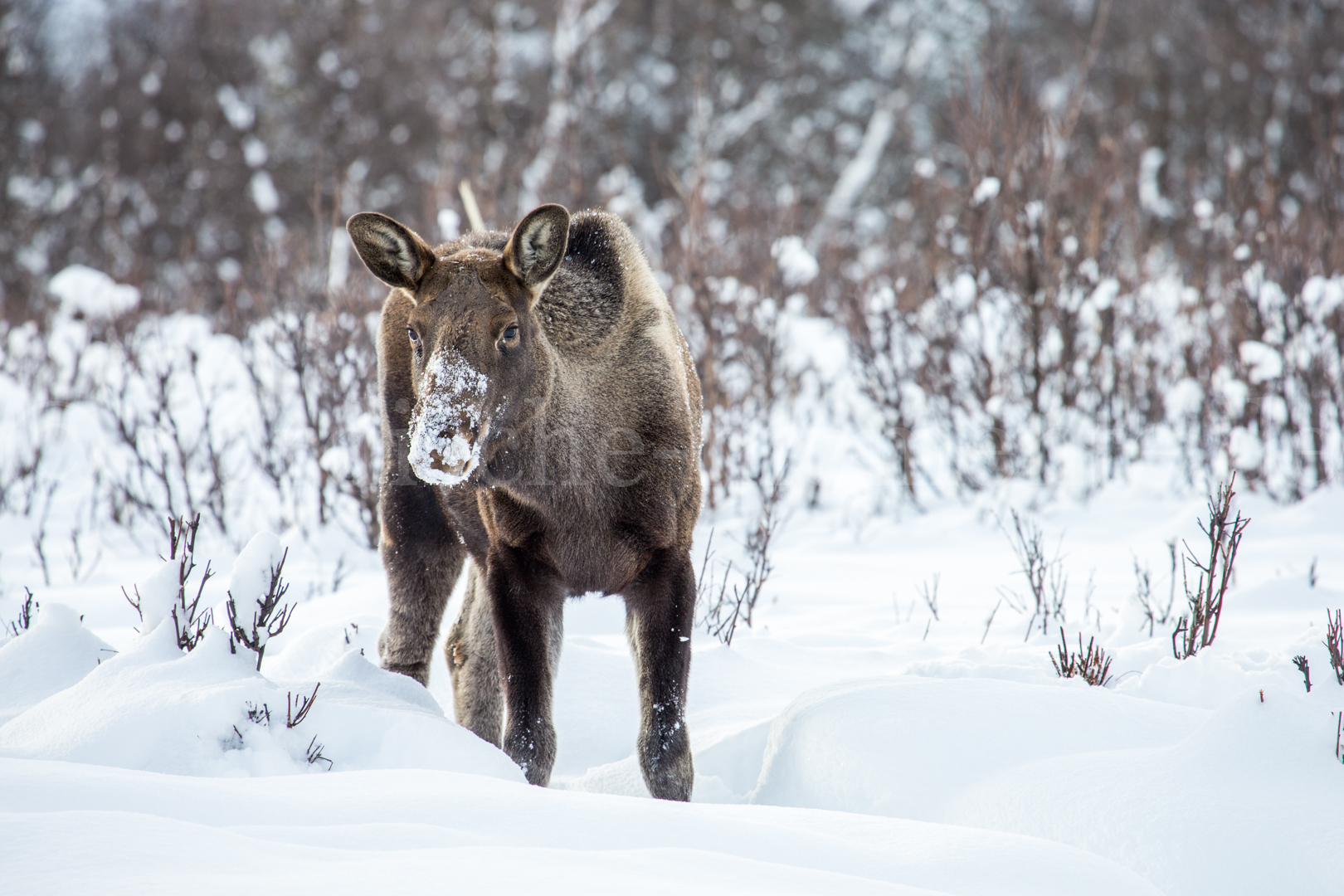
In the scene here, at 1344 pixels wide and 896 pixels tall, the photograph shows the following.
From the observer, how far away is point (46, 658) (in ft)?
9.54

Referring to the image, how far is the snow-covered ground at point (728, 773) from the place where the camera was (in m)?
1.74

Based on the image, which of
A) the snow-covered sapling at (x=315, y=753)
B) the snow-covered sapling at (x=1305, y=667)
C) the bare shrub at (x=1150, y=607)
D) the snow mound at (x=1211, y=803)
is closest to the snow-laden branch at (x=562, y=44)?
the bare shrub at (x=1150, y=607)

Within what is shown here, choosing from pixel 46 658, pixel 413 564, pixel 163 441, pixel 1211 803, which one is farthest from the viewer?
pixel 163 441

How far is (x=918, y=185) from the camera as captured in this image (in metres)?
8.61

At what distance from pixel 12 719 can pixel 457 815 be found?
130 cm

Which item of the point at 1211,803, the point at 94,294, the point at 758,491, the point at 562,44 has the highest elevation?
the point at 562,44

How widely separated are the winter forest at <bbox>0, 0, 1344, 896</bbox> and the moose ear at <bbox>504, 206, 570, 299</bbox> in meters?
1.03

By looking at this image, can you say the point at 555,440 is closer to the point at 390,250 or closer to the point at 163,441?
the point at 390,250

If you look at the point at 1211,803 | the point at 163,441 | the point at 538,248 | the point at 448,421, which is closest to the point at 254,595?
the point at 448,421

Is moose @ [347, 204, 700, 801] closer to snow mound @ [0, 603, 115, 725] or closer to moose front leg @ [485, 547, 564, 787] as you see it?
moose front leg @ [485, 547, 564, 787]

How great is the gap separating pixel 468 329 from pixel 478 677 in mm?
1540

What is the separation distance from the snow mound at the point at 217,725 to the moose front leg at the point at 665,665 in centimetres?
37

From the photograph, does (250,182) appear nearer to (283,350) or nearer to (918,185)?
(283,350)

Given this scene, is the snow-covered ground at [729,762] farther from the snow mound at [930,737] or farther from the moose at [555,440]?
the moose at [555,440]
